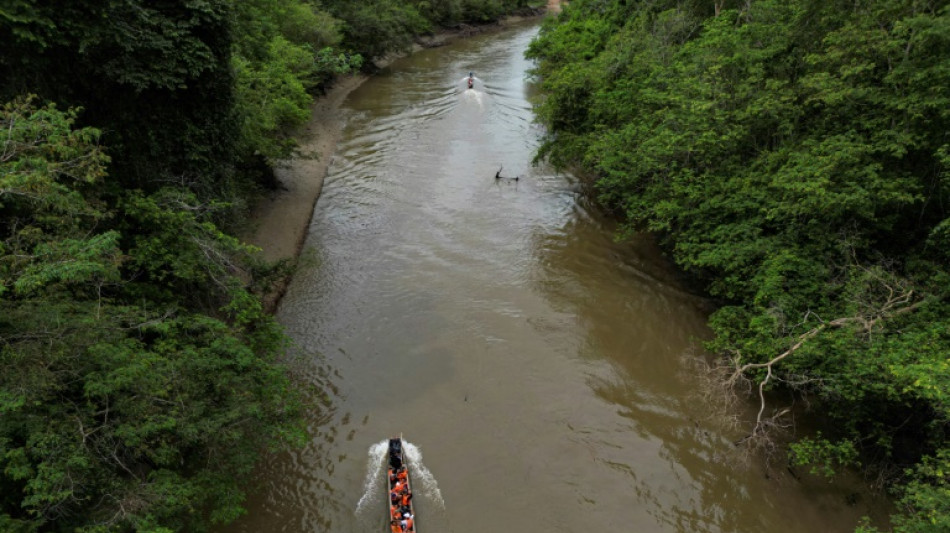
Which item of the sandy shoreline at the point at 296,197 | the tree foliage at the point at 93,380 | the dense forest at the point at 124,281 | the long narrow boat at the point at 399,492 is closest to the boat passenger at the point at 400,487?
the long narrow boat at the point at 399,492

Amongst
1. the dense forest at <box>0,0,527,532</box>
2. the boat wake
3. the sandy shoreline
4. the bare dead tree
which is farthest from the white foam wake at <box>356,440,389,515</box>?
the bare dead tree

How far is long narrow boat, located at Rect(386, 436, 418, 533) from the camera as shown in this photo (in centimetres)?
1079

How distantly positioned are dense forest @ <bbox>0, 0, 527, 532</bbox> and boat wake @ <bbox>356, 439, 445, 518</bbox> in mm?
2249

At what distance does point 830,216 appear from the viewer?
12273mm

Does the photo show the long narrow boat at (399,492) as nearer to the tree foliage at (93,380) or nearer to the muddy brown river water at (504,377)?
the muddy brown river water at (504,377)

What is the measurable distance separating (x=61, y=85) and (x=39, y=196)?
5147mm

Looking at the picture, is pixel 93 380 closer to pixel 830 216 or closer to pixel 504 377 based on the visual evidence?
pixel 504 377

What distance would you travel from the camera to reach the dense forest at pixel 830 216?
10.5m

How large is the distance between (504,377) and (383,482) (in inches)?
177

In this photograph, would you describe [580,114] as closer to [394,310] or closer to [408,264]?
[408,264]

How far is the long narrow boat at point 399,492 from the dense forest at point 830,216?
7.82 meters

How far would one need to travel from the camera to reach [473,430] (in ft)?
43.1

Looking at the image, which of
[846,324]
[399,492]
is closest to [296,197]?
[399,492]

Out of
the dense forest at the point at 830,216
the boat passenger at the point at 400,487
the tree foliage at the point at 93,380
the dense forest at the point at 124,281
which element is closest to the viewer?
the tree foliage at the point at 93,380
